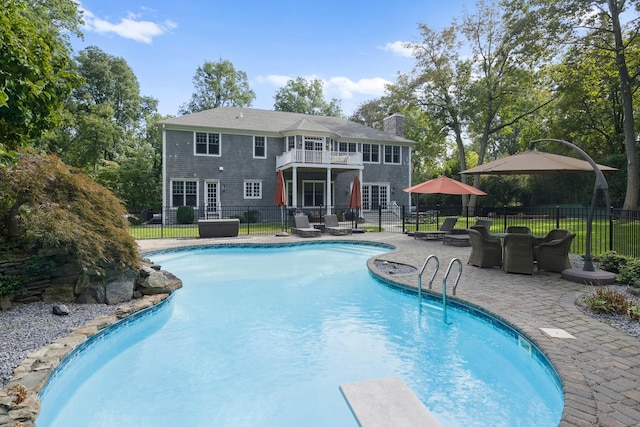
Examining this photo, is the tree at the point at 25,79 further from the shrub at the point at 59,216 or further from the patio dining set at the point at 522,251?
the patio dining set at the point at 522,251

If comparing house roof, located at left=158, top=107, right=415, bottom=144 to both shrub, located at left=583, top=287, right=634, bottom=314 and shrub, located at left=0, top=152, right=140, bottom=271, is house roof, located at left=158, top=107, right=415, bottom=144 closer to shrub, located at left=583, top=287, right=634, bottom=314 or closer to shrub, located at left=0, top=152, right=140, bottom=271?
shrub, located at left=0, top=152, right=140, bottom=271

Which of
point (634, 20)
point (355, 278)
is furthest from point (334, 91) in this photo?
point (355, 278)

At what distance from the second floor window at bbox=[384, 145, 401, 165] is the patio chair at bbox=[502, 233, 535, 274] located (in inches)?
780

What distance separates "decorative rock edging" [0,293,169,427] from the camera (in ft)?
9.04

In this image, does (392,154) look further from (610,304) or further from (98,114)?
(98,114)

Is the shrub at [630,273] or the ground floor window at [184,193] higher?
the ground floor window at [184,193]

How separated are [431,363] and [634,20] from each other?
2243cm

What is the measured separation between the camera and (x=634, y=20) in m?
17.6

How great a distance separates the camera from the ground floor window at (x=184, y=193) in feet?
71.9

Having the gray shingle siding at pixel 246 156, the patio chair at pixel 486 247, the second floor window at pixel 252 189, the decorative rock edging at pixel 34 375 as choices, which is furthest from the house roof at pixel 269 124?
the decorative rock edging at pixel 34 375

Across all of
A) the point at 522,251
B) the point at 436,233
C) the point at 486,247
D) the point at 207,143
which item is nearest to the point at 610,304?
the point at 522,251

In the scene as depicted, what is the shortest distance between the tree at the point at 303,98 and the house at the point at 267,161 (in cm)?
1223

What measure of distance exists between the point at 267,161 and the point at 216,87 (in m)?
18.8

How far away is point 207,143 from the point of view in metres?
22.5
